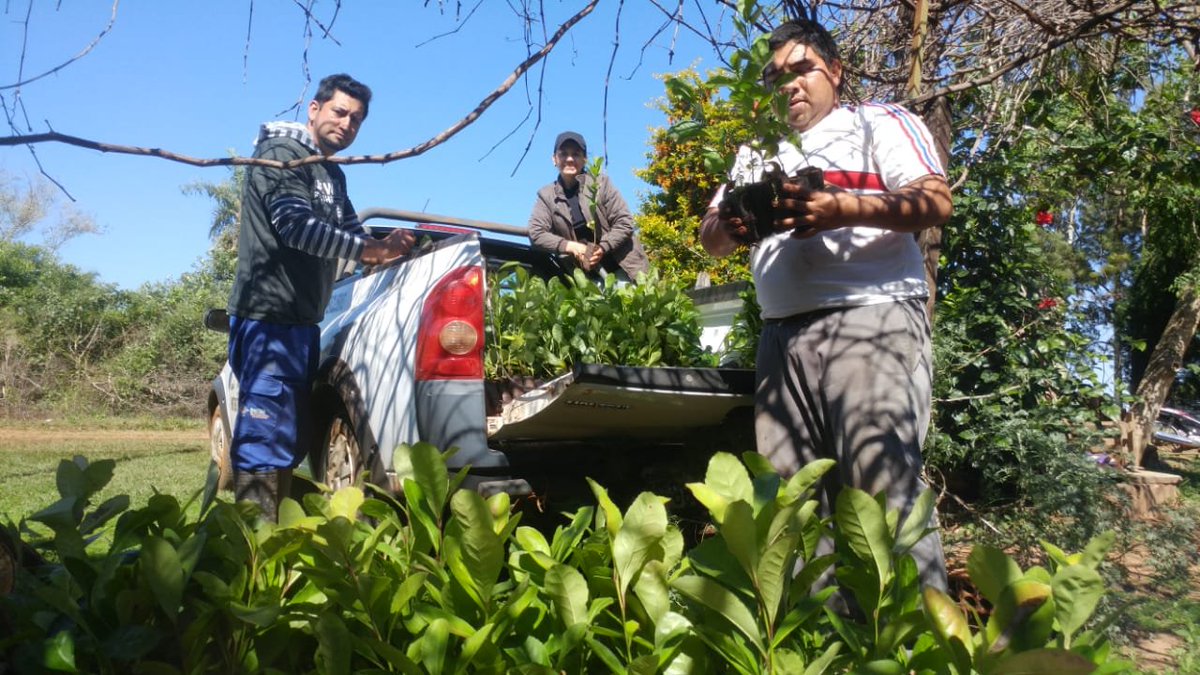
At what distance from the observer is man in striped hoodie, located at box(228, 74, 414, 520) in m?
3.67

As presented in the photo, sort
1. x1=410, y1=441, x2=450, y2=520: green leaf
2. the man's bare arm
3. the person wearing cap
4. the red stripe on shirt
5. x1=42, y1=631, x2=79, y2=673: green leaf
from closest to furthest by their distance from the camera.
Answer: x1=42, y1=631, x2=79, y2=673: green leaf
x1=410, y1=441, x2=450, y2=520: green leaf
the man's bare arm
the red stripe on shirt
the person wearing cap

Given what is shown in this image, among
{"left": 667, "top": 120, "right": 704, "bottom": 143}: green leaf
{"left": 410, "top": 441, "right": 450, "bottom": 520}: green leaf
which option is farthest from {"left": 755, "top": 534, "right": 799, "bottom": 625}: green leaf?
{"left": 667, "top": 120, "right": 704, "bottom": 143}: green leaf

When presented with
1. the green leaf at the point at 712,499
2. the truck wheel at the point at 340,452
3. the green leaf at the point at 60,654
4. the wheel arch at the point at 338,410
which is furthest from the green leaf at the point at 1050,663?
the truck wheel at the point at 340,452

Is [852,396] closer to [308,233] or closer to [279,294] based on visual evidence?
[308,233]

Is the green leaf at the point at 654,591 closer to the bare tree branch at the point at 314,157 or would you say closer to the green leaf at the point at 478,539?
the green leaf at the point at 478,539

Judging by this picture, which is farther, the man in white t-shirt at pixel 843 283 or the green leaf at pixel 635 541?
the man in white t-shirt at pixel 843 283

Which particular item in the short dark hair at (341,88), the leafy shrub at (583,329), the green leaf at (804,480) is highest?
the short dark hair at (341,88)

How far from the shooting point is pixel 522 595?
951 mm

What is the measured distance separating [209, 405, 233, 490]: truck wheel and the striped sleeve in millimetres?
2795

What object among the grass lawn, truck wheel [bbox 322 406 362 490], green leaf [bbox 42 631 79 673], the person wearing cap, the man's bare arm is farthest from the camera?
the grass lawn

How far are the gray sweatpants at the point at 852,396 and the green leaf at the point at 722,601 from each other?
1381mm

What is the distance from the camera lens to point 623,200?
220 inches

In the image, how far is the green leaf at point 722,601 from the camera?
83 centimetres

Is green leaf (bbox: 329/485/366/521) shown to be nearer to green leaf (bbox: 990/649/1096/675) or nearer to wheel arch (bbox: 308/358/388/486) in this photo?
green leaf (bbox: 990/649/1096/675)
